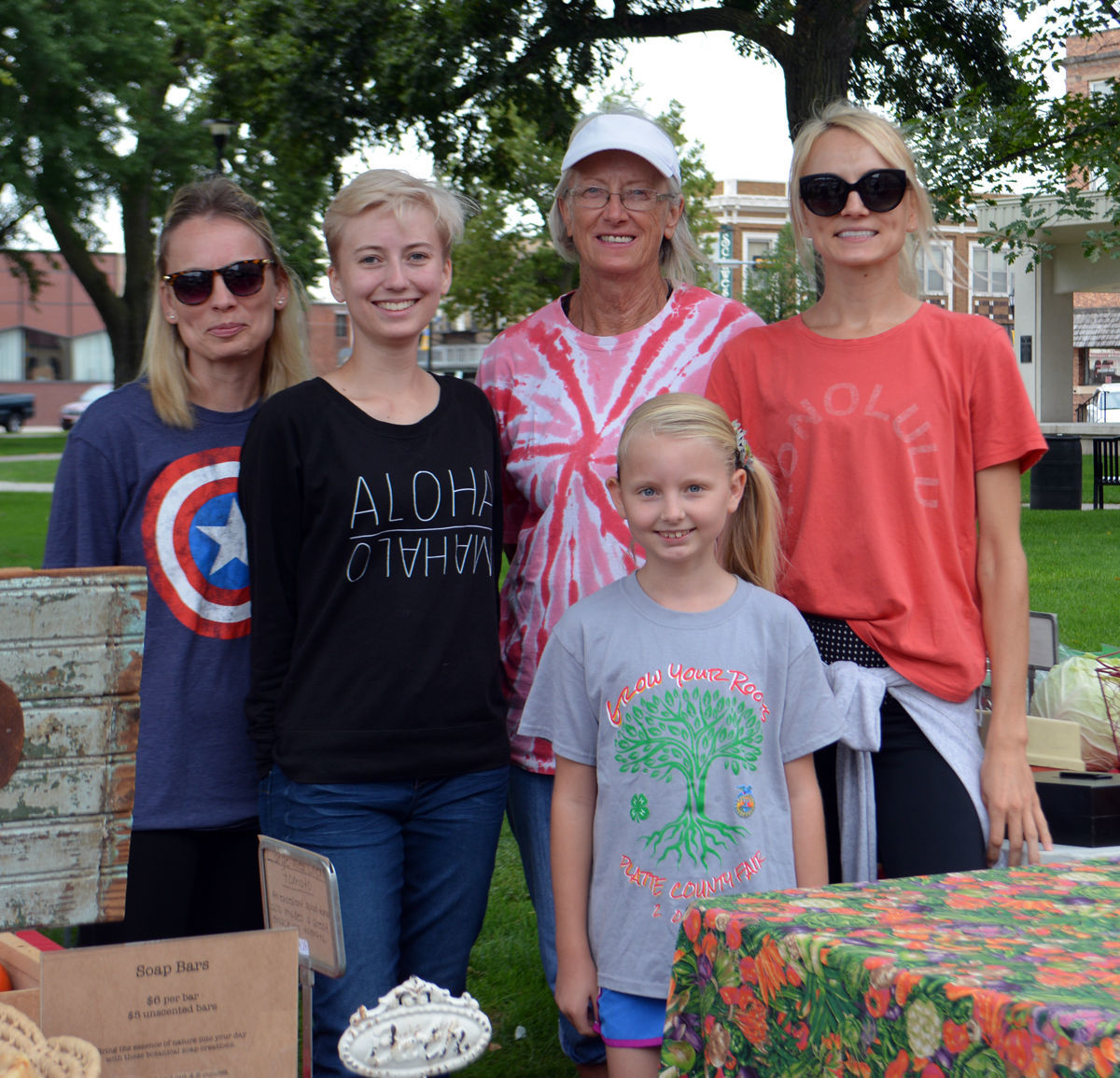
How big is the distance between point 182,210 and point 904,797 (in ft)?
6.30

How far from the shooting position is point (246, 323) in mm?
2803

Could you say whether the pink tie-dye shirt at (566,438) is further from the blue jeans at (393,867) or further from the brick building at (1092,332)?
the brick building at (1092,332)

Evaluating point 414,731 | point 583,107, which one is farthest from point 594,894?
point 583,107

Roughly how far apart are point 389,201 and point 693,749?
1.25m

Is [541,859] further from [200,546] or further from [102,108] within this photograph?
[102,108]

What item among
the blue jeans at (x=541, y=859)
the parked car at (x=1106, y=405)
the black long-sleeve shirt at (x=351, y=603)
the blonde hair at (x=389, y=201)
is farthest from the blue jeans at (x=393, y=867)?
the parked car at (x=1106, y=405)

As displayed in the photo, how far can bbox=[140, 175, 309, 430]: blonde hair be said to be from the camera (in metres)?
2.74

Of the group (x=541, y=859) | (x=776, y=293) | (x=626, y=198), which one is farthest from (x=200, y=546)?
(x=776, y=293)

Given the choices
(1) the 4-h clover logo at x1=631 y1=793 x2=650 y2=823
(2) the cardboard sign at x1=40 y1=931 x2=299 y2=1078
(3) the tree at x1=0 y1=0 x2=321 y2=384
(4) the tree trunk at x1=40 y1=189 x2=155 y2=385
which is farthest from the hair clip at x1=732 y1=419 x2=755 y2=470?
(4) the tree trunk at x1=40 y1=189 x2=155 y2=385

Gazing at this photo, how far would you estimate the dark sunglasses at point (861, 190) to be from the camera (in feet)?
8.59

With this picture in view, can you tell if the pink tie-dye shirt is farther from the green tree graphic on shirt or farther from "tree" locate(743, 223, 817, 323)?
"tree" locate(743, 223, 817, 323)

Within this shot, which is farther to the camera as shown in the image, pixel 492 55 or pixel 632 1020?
pixel 492 55

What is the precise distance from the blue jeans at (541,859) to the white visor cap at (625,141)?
1368mm

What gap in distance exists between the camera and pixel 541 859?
9.53ft
